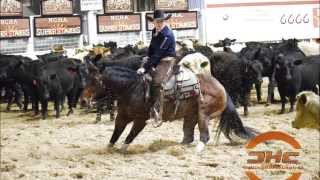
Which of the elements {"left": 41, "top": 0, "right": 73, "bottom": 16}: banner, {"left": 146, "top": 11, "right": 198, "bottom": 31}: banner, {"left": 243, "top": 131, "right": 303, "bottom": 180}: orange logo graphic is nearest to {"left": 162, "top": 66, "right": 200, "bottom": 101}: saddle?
{"left": 243, "top": 131, "right": 303, "bottom": 180}: orange logo graphic

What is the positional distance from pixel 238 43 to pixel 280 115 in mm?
11940

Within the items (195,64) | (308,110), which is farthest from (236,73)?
(308,110)

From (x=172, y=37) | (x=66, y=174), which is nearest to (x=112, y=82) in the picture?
(x=172, y=37)

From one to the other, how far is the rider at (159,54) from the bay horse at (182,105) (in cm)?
15

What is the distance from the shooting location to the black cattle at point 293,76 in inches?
496

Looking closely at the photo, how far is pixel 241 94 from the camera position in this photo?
13062mm

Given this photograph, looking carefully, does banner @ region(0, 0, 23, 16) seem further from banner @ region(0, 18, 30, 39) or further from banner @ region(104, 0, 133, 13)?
banner @ region(104, 0, 133, 13)

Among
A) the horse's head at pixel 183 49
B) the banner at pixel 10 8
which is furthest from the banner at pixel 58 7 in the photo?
the horse's head at pixel 183 49

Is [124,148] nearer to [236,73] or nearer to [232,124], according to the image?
[232,124]

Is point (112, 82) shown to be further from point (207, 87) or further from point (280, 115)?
point (280, 115)

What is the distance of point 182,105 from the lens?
8508mm

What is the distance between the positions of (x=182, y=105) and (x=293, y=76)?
15.6 ft

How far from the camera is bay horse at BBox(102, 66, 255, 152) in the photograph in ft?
27.7

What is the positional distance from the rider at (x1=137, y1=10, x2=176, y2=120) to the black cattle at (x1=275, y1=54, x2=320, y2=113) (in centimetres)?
484
